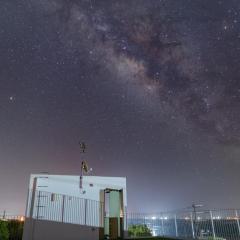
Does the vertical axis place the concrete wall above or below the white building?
below

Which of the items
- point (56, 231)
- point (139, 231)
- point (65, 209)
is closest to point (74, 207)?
point (65, 209)

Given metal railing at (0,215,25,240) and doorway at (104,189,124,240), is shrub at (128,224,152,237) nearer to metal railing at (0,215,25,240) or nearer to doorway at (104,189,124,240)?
doorway at (104,189,124,240)

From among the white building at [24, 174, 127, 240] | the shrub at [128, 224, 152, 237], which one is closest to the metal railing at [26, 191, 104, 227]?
the white building at [24, 174, 127, 240]

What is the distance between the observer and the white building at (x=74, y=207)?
17.4 meters

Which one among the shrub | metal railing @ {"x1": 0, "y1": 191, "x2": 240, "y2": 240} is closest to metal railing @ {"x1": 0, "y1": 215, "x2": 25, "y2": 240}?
metal railing @ {"x1": 0, "y1": 191, "x2": 240, "y2": 240}

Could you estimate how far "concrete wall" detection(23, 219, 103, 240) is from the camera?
1684 centimetres

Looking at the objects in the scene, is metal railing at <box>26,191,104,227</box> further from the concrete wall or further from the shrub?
the shrub

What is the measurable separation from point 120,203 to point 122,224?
4.69ft

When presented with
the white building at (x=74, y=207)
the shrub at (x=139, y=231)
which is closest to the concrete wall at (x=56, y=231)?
Answer: the white building at (x=74, y=207)

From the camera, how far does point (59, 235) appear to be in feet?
57.4

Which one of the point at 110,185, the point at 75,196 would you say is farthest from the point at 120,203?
the point at 75,196

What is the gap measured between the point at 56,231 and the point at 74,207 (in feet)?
6.16

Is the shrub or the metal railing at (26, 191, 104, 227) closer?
the metal railing at (26, 191, 104, 227)

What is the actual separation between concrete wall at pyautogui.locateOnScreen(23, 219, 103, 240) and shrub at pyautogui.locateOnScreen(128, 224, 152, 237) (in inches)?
143
